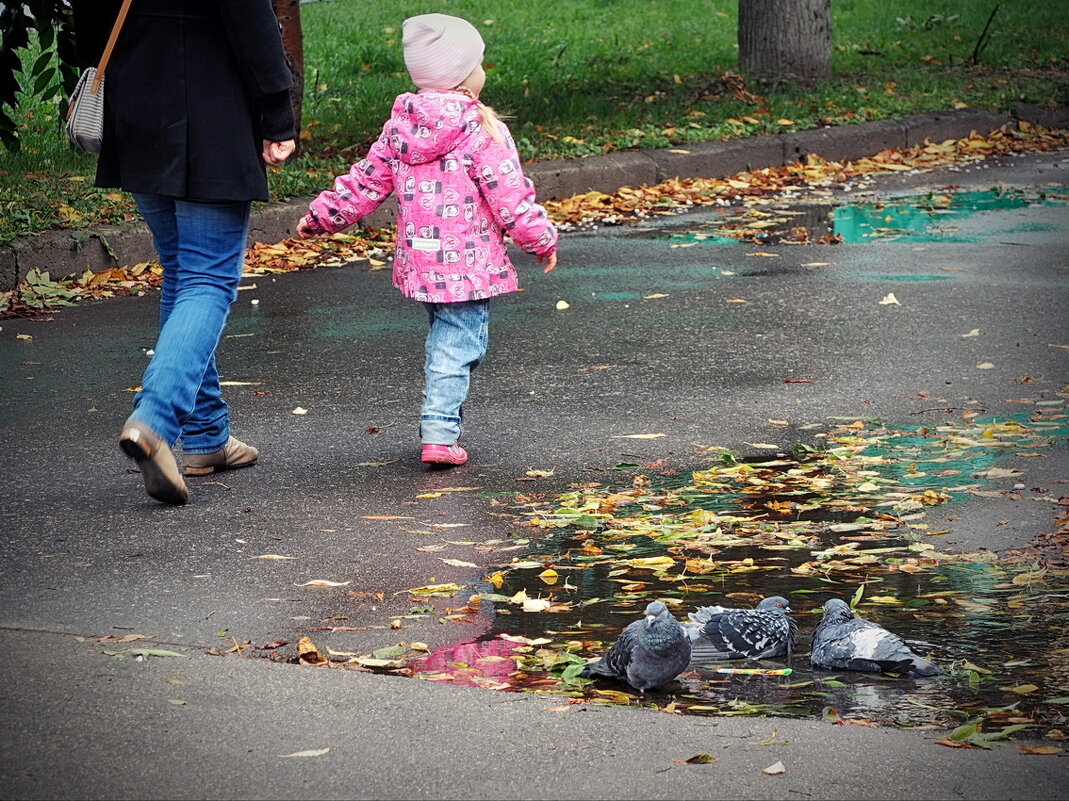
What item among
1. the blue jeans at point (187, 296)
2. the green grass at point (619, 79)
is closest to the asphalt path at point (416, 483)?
the blue jeans at point (187, 296)

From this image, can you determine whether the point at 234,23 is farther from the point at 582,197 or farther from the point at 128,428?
the point at 582,197

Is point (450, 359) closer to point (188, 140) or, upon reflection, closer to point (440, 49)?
point (440, 49)

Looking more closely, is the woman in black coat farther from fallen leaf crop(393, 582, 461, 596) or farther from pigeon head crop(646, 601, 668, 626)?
pigeon head crop(646, 601, 668, 626)

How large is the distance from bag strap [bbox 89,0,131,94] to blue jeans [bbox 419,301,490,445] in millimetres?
1171

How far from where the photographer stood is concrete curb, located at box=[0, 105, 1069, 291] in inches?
290

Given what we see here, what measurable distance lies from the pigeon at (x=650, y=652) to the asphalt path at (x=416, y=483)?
0.16 meters

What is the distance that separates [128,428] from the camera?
13.0 ft

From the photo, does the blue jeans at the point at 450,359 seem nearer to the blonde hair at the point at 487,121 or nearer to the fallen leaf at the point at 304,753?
the blonde hair at the point at 487,121

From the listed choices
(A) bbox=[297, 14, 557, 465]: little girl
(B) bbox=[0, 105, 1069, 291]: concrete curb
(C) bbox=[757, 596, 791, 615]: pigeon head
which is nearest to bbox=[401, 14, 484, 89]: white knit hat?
(A) bbox=[297, 14, 557, 465]: little girl

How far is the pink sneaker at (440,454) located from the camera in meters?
4.64

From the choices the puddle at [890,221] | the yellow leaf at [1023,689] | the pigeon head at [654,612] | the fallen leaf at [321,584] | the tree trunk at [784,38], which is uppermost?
the tree trunk at [784,38]

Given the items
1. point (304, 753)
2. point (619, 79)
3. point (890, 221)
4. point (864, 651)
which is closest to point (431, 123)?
point (864, 651)

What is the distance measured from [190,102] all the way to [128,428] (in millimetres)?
913

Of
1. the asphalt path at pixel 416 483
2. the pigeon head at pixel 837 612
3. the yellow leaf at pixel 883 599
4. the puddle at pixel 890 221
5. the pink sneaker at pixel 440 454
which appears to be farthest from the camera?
the puddle at pixel 890 221
